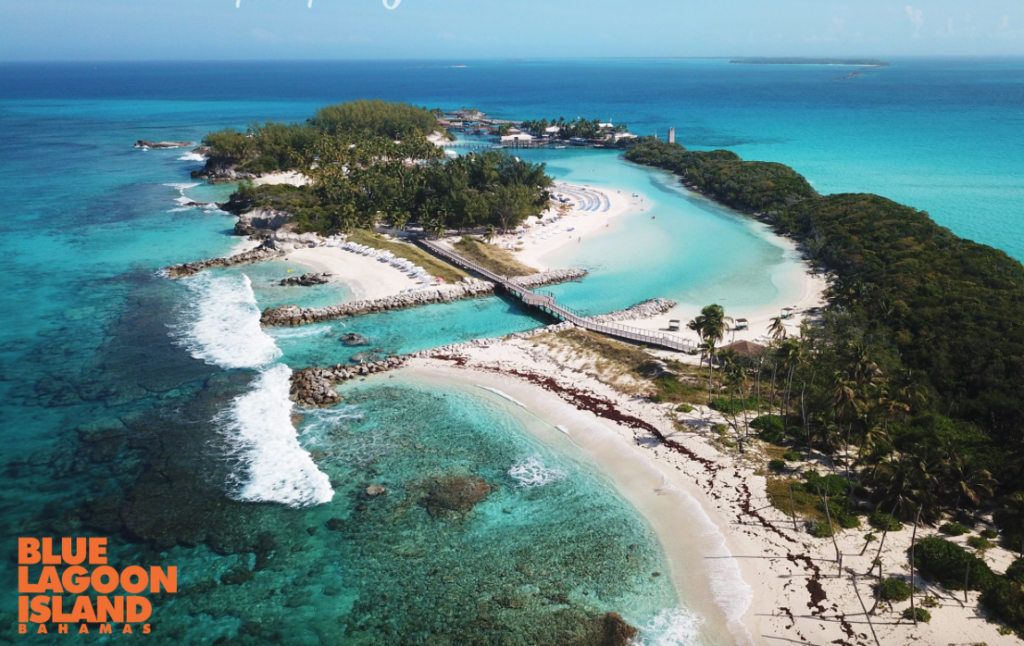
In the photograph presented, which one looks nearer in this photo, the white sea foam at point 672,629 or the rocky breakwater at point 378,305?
the white sea foam at point 672,629

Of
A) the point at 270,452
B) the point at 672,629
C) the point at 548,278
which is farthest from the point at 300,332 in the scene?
the point at 672,629

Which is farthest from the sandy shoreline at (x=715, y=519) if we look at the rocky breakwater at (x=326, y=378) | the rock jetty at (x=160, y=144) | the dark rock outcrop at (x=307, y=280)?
the rock jetty at (x=160, y=144)

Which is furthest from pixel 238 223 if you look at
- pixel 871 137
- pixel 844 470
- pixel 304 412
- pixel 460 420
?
pixel 871 137

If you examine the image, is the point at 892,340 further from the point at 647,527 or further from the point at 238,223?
the point at 238,223

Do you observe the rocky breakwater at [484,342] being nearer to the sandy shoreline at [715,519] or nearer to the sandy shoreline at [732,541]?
the sandy shoreline at [715,519]

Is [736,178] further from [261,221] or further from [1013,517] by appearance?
[1013,517]

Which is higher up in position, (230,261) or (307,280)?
(230,261)

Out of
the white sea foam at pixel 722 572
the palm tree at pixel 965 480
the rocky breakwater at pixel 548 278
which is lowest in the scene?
the white sea foam at pixel 722 572
